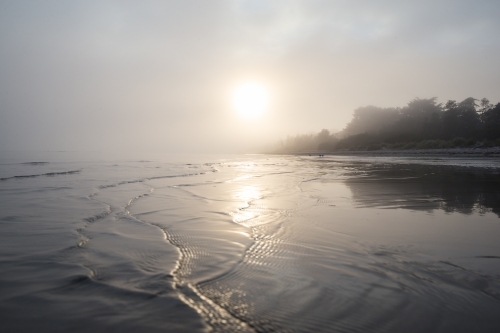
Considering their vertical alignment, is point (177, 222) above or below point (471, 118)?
below

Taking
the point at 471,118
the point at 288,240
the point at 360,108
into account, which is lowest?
the point at 288,240

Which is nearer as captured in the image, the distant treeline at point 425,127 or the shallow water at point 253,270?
the shallow water at point 253,270

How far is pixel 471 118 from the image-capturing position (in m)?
70.8

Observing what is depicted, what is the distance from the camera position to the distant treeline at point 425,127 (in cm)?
5784

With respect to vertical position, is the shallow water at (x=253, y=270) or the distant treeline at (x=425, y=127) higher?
the distant treeline at (x=425, y=127)

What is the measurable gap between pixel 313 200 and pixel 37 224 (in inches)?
301

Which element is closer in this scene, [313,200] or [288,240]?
[288,240]

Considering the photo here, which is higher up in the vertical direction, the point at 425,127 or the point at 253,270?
the point at 425,127

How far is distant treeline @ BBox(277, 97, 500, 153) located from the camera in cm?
5784

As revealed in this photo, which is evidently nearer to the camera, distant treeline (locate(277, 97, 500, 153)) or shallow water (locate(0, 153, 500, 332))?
shallow water (locate(0, 153, 500, 332))

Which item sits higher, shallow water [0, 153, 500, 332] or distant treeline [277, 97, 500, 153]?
distant treeline [277, 97, 500, 153]

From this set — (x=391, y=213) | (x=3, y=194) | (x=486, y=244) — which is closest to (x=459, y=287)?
(x=486, y=244)

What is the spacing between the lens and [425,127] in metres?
79.9

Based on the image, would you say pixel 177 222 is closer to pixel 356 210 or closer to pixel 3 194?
pixel 356 210
